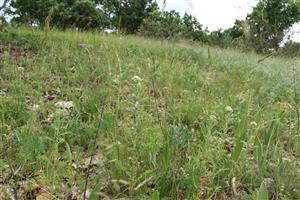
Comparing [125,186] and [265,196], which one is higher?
[265,196]

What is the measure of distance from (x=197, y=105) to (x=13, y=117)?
142 centimetres

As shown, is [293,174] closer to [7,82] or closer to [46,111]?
[46,111]

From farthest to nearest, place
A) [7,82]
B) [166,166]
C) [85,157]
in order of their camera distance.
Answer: [7,82]
[85,157]
[166,166]

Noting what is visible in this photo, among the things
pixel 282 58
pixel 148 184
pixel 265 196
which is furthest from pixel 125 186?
pixel 282 58

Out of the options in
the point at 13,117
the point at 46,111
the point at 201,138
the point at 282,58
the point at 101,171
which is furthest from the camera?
the point at 282,58

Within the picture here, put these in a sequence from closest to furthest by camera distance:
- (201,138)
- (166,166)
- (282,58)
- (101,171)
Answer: (166,166) < (101,171) < (201,138) < (282,58)

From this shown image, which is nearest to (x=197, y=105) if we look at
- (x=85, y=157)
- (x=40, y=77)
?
(x=85, y=157)

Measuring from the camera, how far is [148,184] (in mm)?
2178

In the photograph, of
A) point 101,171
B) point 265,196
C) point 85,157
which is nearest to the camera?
point 265,196

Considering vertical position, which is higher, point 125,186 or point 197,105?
point 197,105

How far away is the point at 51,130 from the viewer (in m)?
2.85

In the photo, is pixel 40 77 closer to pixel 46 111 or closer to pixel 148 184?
pixel 46 111

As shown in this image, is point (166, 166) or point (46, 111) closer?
point (166, 166)

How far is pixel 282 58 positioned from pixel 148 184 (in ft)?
25.3
